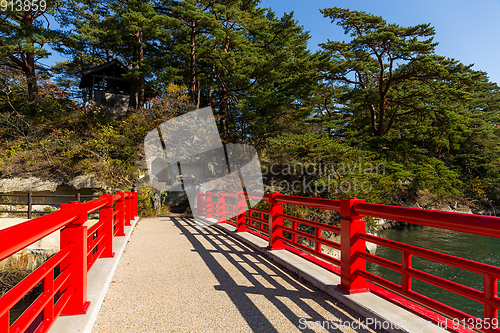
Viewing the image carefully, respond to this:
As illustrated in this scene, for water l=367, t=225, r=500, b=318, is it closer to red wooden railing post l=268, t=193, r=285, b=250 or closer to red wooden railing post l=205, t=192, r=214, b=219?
red wooden railing post l=205, t=192, r=214, b=219

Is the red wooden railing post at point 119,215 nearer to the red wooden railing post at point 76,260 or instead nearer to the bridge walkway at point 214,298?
the bridge walkway at point 214,298

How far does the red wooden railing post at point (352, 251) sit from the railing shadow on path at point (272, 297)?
0.26m

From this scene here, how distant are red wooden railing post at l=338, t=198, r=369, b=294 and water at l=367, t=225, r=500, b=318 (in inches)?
334

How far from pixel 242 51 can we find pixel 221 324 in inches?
738

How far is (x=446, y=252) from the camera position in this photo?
13.8 meters

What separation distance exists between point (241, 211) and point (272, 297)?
3959mm

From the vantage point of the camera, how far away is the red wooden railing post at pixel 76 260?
7.63ft

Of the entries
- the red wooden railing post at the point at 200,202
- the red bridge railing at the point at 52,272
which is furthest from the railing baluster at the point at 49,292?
the red wooden railing post at the point at 200,202

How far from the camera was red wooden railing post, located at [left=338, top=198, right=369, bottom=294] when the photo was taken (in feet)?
9.75

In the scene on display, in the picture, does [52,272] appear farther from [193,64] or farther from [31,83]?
[31,83]

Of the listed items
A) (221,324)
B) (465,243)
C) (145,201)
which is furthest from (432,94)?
(221,324)

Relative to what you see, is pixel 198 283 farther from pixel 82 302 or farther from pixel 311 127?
pixel 311 127

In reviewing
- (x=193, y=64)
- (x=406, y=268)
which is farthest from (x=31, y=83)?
(x=406, y=268)

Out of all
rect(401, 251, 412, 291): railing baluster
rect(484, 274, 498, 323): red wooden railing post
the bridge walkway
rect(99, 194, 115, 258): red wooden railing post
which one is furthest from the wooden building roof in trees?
rect(484, 274, 498, 323): red wooden railing post
